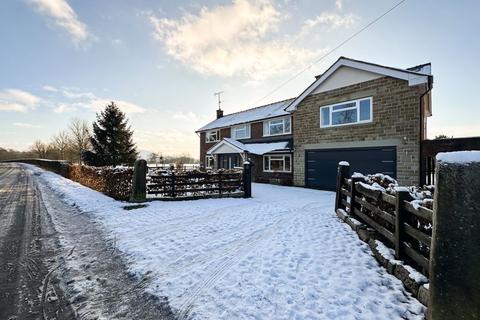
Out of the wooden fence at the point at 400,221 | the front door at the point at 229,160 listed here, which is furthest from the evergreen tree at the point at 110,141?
the wooden fence at the point at 400,221

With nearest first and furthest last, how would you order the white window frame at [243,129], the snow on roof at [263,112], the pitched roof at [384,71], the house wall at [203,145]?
1. the pitched roof at [384,71]
2. the snow on roof at [263,112]
3. the white window frame at [243,129]
4. the house wall at [203,145]

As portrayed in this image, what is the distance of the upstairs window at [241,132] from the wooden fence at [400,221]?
18875 millimetres

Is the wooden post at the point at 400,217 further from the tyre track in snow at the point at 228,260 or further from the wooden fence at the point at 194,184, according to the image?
the wooden fence at the point at 194,184

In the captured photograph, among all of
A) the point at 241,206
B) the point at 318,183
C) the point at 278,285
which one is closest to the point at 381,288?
the point at 278,285

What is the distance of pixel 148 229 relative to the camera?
7078 mm

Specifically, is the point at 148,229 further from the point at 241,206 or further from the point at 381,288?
Answer: the point at 381,288

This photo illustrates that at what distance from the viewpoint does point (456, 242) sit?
2457 millimetres

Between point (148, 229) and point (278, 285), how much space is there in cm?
443

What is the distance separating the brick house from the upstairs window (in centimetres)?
419

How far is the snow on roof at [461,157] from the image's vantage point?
2410 millimetres

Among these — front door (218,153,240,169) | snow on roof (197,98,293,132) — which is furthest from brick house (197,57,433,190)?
front door (218,153,240,169)

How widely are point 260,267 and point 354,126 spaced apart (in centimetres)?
1239

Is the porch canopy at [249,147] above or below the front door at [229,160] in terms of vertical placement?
above

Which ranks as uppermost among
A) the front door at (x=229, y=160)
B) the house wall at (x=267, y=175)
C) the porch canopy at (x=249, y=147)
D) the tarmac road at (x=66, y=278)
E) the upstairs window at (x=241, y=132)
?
the upstairs window at (x=241, y=132)
